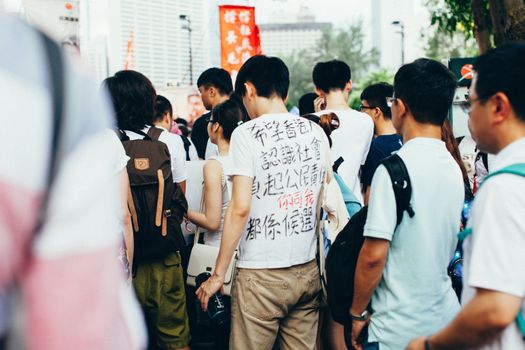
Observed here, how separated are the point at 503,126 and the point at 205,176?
2403mm

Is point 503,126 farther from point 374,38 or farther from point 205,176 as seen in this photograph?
point 374,38

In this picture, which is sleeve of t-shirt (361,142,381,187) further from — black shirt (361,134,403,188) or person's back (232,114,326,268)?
person's back (232,114,326,268)

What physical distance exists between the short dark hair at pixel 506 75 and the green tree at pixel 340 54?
59.5 metres

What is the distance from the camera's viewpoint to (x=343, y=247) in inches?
96.7

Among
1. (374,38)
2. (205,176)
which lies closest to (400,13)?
(374,38)

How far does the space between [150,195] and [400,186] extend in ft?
5.51

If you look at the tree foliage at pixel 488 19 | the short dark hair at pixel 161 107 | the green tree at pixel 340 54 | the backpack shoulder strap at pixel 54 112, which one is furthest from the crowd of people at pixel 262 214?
the green tree at pixel 340 54

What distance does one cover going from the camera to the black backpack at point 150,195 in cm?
335

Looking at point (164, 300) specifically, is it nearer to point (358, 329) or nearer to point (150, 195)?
point (150, 195)

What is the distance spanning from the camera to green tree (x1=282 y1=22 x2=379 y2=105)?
203 ft

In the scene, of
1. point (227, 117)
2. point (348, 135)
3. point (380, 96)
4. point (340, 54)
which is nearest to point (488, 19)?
point (380, 96)

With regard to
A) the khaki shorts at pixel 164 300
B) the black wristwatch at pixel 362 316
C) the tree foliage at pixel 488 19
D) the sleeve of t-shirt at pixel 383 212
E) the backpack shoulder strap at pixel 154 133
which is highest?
the tree foliage at pixel 488 19

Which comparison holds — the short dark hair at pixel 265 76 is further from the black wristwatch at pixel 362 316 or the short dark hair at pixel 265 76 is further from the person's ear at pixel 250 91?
the black wristwatch at pixel 362 316

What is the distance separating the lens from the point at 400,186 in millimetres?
2141
